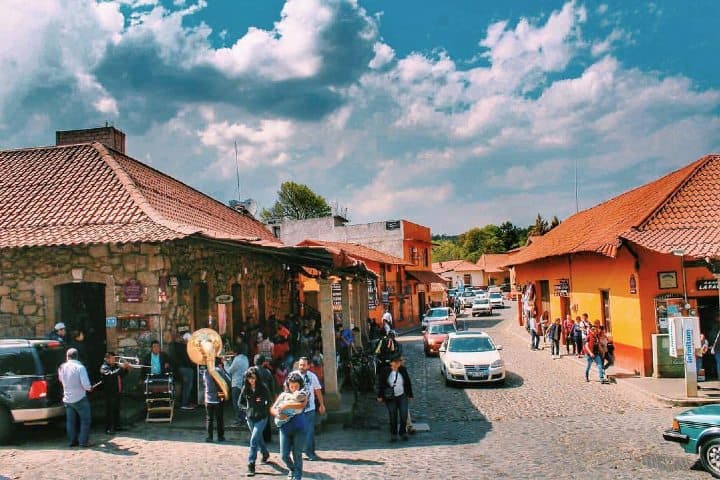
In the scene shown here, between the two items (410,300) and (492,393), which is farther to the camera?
(410,300)

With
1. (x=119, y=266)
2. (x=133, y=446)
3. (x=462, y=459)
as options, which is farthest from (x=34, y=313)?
(x=462, y=459)

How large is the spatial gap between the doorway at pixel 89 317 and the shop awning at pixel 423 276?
105 feet

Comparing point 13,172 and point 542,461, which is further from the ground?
point 13,172

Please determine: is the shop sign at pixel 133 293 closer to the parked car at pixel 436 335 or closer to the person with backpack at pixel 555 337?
the parked car at pixel 436 335

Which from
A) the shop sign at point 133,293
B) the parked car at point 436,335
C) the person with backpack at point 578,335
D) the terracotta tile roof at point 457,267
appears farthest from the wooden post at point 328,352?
the terracotta tile roof at point 457,267

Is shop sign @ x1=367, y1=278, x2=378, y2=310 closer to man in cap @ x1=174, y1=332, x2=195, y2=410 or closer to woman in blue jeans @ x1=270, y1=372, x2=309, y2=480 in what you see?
man in cap @ x1=174, y1=332, x2=195, y2=410

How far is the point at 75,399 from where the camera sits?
993 cm

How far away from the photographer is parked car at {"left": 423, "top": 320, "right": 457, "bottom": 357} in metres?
23.3

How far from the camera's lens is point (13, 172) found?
1705 centimetres

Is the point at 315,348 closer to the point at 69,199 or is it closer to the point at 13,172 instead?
the point at 69,199

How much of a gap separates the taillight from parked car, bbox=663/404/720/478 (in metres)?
9.95

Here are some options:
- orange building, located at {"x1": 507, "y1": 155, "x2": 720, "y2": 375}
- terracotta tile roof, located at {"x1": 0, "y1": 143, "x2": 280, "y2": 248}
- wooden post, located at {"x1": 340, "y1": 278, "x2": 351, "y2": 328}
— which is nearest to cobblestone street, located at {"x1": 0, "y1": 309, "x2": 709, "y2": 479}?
orange building, located at {"x1": 507, "y1": 155, "x2": 720, "y2": 375}

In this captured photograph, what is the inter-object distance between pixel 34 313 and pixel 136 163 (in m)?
7.60

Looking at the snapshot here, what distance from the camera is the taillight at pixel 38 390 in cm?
1013
